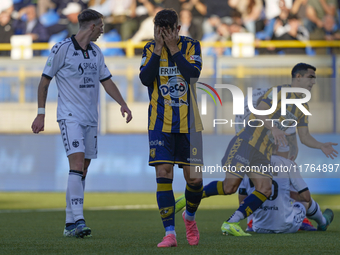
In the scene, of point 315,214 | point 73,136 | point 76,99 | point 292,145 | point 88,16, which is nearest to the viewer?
point 73,136

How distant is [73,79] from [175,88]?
1200 millimetres

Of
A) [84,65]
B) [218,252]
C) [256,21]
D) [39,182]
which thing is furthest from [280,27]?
[218,252]

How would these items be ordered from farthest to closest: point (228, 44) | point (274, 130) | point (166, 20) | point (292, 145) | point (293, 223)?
1. point (228, 44)
2. point (292, 145)
3. point (293, 223)
4. point (274, 130)
5. point (166, 20)

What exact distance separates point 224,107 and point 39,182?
428cm

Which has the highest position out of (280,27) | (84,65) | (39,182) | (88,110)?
(280,27)

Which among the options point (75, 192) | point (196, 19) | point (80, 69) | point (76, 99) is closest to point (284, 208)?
point (75, 192)

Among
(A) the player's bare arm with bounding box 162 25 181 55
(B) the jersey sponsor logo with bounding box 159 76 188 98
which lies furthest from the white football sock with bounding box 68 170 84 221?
(A) the player's bare arm with bounding box 162 25 181 55

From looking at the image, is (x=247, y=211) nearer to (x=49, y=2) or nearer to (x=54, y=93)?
(x=54, y=93)

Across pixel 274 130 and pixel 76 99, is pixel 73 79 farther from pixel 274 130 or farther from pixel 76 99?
pixel 274 130

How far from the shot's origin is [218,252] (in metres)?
3.81

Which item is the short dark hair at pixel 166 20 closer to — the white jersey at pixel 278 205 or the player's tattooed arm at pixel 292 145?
the white jersey at pixel 278 205

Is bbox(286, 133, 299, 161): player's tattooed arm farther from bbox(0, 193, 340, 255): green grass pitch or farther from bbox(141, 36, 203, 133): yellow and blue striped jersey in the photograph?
bbox(141, 36, 203, 133): yellow and blue striped jersey

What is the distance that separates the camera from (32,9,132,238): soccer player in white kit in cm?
493

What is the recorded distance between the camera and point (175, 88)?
427 cm
